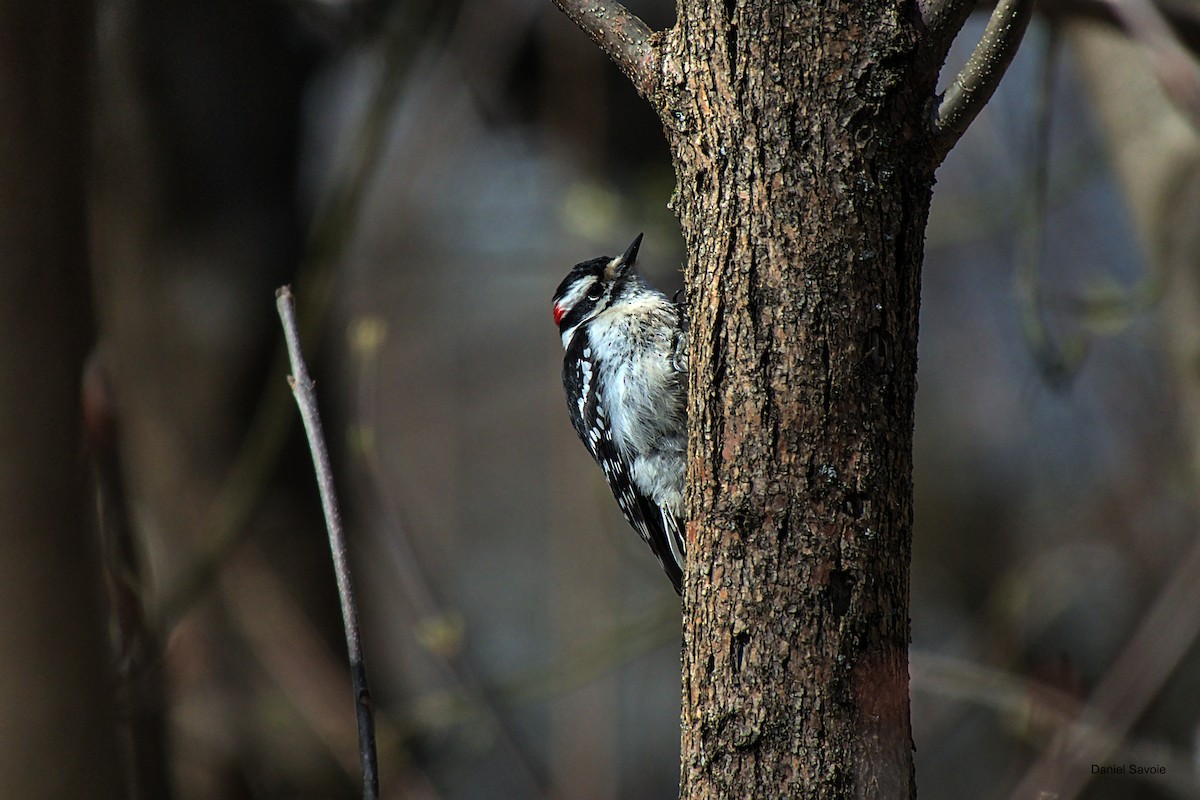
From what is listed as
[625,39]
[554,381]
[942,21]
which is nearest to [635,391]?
[625,39]

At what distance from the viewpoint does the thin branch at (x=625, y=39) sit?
167 centimetres

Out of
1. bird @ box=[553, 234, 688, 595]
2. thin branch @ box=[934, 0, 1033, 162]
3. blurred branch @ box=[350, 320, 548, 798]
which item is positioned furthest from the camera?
bird @ box=[553, 234, 688, 595]

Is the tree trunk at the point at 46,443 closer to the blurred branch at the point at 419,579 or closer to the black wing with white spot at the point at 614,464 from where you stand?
the blurred branch at the point at 419,579

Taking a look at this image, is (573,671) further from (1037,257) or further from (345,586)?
(345,586)

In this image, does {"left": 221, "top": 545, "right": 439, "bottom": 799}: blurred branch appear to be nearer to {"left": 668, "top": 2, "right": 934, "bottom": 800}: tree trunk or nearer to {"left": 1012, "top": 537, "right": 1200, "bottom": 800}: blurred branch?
{"left": 1012, "top": 537, "right": 1200, "bottom": 800}: blurred branch

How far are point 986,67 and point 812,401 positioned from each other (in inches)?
22.1

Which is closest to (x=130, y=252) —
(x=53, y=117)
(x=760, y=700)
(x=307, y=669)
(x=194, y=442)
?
(x=194, y=442)

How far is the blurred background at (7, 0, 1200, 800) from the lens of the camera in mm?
4117

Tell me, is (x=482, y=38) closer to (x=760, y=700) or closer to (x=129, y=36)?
(x=129, y=36)

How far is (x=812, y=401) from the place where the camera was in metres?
1.46

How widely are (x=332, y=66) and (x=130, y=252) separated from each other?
1500mm

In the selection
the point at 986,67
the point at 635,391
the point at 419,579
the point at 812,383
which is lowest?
the point at 419,579

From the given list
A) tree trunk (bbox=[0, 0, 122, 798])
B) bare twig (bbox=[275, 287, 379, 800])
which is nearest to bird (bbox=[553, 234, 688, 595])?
bare twig (bbox=[275, 287, 379, 800])

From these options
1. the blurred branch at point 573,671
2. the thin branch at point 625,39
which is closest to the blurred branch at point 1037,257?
the blurred branch at point 573,671
